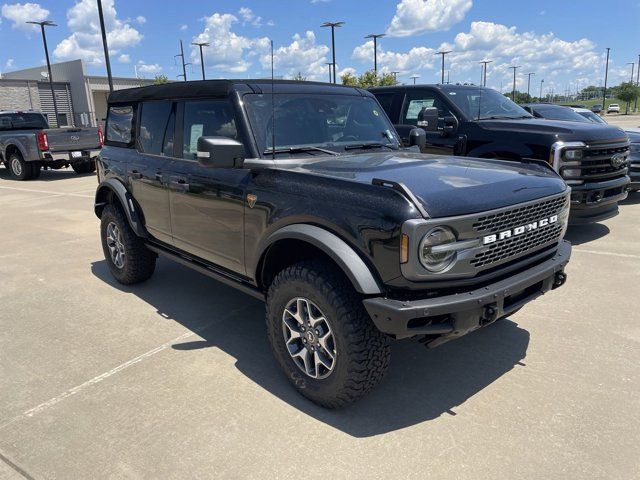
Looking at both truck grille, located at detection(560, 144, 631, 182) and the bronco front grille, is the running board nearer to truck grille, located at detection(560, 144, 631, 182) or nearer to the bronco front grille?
the bronco front grille

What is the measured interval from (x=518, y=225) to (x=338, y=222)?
1.03 m

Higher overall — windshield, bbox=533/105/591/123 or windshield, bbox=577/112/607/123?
windshield, bbox=533/105/591/123

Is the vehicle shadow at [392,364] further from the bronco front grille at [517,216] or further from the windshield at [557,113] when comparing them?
the windshield at [557,113]

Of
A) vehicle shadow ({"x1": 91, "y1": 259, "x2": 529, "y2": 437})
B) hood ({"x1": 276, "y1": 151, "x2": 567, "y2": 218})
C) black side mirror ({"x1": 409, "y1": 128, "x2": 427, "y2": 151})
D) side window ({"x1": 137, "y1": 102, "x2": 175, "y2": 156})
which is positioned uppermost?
side window ({"x1": 137, "y1": 102, "x2": 175, "y2": 156})

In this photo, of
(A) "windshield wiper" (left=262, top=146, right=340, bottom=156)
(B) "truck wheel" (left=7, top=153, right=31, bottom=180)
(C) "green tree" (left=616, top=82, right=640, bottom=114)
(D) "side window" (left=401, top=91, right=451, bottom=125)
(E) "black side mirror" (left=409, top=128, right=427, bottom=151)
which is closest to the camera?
(A) "windshield wiper" (left=262, top=146, right=340, bottom=156)

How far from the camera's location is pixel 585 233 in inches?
269

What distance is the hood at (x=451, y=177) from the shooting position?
100 inches

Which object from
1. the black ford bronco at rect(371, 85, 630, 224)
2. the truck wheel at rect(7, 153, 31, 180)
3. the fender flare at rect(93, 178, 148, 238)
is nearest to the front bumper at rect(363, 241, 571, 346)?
the fender flare at rect(93, 178, 148, 238)

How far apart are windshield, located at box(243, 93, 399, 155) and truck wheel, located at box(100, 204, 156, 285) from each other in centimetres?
210

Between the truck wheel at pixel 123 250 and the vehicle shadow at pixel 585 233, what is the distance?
509cm

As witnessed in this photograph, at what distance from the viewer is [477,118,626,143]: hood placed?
5.95 meters

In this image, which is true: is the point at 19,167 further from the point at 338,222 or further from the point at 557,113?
the point at 338,222

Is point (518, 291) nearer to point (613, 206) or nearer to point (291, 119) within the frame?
point (291, 119)

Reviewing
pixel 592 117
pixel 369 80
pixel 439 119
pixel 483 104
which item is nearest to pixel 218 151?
pixel 439 119
